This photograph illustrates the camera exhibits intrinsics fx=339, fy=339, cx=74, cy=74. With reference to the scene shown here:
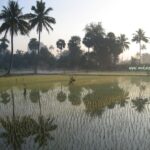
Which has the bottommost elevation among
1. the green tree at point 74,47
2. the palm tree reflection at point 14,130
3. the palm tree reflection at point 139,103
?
the palm tree reflection at point 14,130

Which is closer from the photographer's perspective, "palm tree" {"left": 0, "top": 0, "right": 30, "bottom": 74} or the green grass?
the green grass

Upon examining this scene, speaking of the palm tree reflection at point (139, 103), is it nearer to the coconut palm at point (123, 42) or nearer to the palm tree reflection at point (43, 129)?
the palm tree reflection at point (43, 129)

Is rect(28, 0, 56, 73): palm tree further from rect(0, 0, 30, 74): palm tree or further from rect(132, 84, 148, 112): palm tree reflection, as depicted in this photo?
rect(132, 84, 148, 112): palm tree reflection

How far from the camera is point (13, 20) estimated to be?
56312 mm

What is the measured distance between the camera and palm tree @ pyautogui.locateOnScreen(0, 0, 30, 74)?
56188 millimetres

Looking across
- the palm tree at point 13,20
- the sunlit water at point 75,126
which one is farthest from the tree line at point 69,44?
the sunlit water at point 75,126

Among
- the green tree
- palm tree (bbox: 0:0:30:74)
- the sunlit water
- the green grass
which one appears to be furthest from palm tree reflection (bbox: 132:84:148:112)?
the green tree

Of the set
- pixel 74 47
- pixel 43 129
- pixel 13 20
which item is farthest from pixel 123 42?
pixel 43 129

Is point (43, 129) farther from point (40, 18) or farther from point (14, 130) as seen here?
point (40, 18)

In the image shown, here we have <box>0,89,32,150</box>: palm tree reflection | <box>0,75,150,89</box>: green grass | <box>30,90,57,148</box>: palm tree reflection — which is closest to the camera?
<box>0,89,32,150</box>: palm tree reflection

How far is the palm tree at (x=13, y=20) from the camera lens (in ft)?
184

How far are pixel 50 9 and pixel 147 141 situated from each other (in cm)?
5698

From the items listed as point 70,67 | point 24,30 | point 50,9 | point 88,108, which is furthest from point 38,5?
point 88,108

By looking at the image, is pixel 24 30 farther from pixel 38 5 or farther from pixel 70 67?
pixel 70 67
